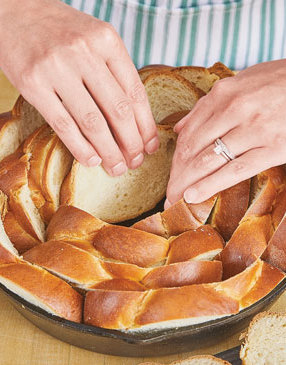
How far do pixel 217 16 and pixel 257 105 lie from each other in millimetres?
931

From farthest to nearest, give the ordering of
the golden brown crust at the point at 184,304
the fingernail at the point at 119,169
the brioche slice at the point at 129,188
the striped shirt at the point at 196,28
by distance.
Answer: the striped shirt at the point at 196,28 → the brioche slice at the point at 129,188 → the fingernail at the point at 119,169 → the golden brown crust at the point at 184,304

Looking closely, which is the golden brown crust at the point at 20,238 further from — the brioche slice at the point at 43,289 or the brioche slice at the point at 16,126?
the brioche slice at the point at 16,126

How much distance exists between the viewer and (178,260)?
1.32 m

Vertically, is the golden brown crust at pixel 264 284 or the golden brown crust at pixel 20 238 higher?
the golden brown crust at pixel 20 238

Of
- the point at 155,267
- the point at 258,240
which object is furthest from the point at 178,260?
the point at 258,240

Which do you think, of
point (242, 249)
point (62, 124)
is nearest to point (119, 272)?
point (242, 249)

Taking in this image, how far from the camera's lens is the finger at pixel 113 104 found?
1386 mm

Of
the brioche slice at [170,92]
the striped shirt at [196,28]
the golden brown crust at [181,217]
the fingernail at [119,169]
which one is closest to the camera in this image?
the golden brown crust at [181,217]

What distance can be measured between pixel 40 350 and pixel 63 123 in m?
0.57

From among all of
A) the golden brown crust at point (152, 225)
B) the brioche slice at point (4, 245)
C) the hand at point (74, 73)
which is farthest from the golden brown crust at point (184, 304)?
the hand at point (74, 73)

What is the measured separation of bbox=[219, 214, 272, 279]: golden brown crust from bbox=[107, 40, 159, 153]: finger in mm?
386

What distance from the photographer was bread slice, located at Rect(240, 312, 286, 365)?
1.30 metres

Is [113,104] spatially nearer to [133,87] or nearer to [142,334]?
[133,87]

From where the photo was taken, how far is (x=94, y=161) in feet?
4.82
